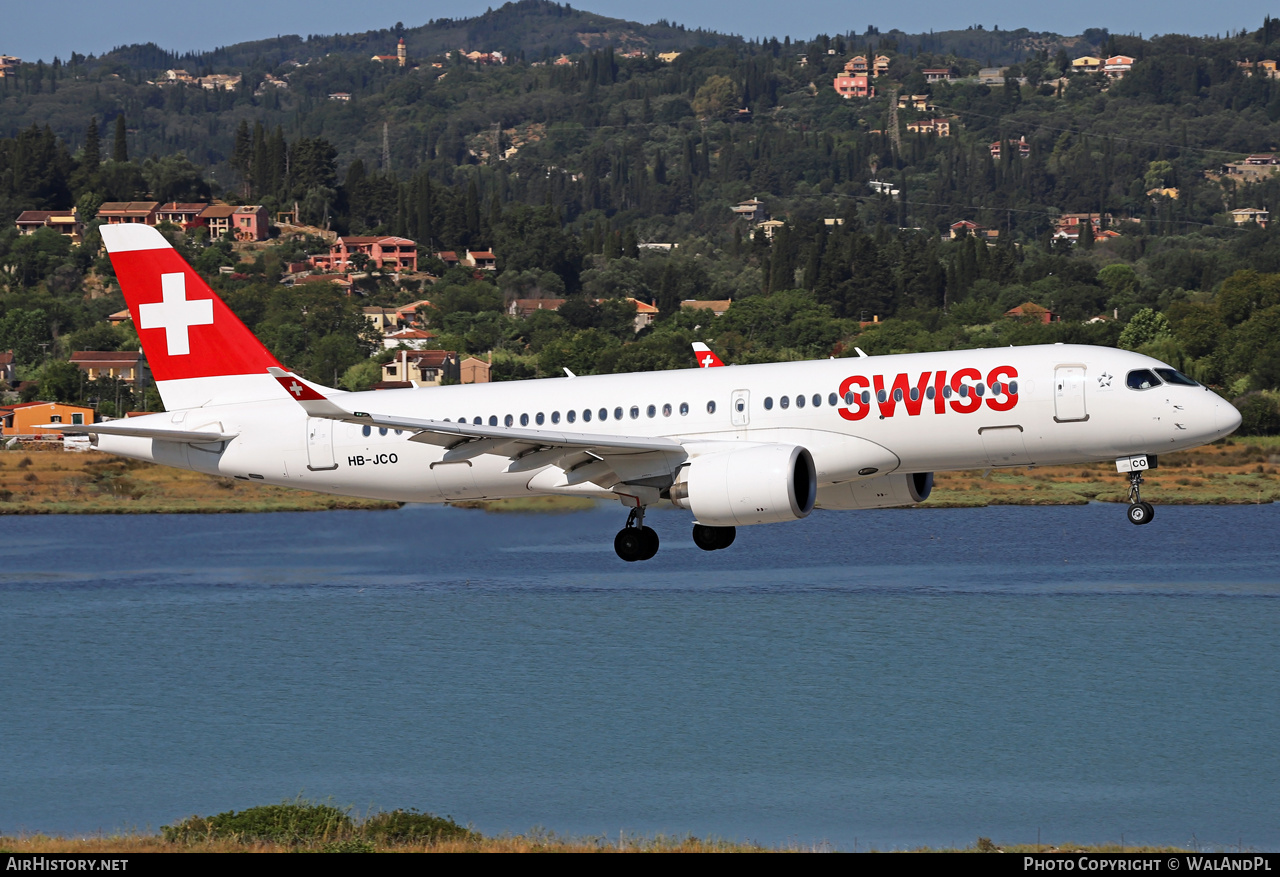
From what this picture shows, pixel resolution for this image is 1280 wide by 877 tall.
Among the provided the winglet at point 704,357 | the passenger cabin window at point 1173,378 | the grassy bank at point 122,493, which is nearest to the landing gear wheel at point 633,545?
the winglet at point 704,357

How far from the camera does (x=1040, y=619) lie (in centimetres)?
9144

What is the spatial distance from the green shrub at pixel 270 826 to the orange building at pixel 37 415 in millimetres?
117397

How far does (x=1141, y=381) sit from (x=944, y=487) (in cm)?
8653

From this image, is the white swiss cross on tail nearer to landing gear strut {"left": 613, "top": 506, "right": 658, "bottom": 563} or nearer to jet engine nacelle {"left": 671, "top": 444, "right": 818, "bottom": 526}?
landing gear strut {"left": 613, "top": 506, "right": 658, "bottom": 563}

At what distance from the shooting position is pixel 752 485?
4088cm

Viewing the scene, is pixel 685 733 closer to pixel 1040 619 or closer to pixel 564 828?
pixel 564 828

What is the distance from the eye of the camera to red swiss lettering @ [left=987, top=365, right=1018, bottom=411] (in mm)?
41531

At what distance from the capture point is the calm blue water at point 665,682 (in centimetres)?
6444

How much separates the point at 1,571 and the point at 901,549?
62.0m

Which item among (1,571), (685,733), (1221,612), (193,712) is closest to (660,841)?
(685,733)

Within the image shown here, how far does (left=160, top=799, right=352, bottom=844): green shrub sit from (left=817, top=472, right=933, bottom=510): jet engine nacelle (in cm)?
2084

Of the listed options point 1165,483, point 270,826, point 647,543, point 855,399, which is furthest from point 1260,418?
point 647,543

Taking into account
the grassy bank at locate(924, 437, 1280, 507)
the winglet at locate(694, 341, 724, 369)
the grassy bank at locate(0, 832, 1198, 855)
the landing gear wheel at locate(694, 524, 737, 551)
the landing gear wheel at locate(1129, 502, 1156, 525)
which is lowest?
the grassy bank at locate(924, 437, 1280, 507)

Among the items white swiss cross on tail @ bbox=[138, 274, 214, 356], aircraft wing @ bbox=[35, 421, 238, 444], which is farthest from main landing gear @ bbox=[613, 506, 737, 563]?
white swiss cross on tail @ bbox=[138, 274, 214, 356]
